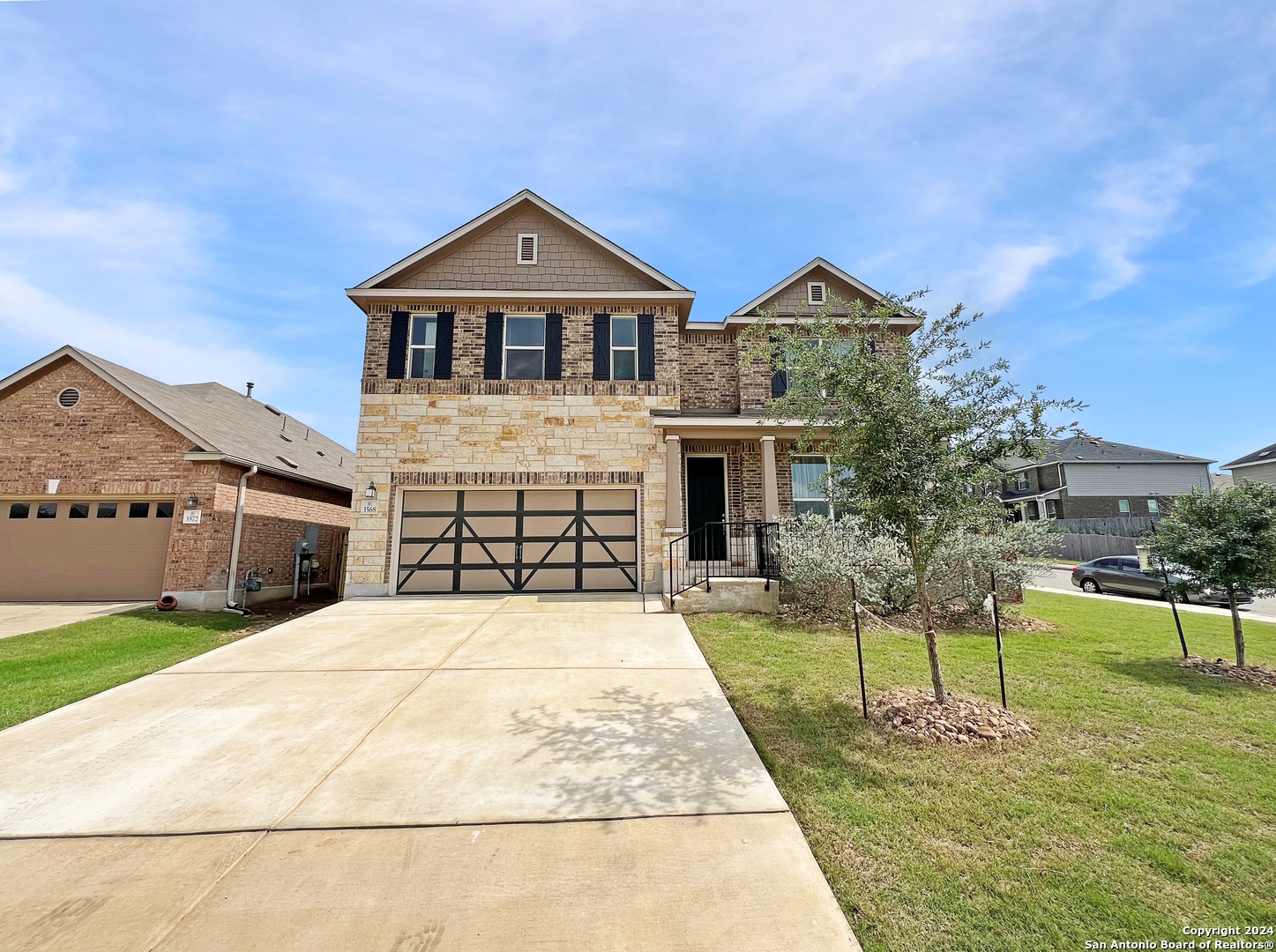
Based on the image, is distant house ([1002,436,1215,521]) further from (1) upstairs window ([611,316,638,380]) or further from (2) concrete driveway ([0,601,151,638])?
(2) concrete driveway ([0,601,151,638])

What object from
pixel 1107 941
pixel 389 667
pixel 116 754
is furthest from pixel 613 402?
pixel 1107 941

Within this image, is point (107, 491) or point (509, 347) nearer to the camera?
point (107, 491)

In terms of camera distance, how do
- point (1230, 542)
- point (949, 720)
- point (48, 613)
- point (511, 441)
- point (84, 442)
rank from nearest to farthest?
point (949, 720)
point (1230, 542)
point (48, 613)
point (84, 442)
point (511, 441)

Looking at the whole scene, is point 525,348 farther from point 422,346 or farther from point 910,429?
point 910,429

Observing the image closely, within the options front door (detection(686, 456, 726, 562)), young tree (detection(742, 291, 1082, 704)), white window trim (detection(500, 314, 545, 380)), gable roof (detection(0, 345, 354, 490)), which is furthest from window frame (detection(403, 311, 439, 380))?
young tree (detection(742, 291, 1082, 704))

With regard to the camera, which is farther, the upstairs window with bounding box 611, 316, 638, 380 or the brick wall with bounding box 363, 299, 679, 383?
the upstairs window with bounding box 611, 316, 638, 380

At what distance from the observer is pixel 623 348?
13.1 meters

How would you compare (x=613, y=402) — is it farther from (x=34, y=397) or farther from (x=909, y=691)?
(x=34, y=397)

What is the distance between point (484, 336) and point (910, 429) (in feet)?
33.9

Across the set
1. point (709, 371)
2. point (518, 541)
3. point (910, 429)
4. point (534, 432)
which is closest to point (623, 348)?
point (709, 371)

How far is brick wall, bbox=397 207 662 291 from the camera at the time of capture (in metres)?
13.1

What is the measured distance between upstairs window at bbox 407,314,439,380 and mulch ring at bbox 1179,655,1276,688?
14008mm

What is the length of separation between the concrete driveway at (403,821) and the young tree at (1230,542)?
648 centimetres

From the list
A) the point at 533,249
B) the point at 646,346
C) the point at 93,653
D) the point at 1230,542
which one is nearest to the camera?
the point at 1230,542
